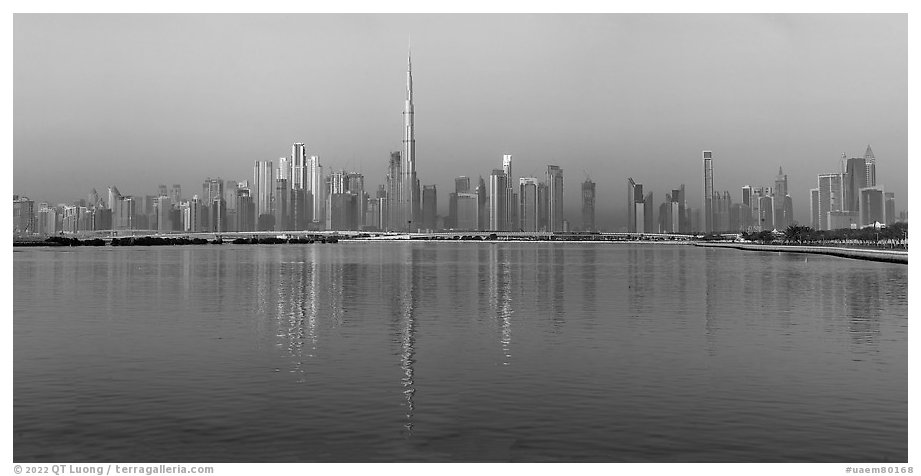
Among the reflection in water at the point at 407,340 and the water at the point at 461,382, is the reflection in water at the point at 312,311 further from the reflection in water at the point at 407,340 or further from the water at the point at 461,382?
the reflection in water at the point at 407,340

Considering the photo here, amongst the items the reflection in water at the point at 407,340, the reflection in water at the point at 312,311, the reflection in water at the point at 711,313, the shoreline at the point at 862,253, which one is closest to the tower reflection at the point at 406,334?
the reflection in water at the point at 407,340

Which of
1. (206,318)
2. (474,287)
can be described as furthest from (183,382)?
(474,287)

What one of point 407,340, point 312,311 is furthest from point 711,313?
point 312,311

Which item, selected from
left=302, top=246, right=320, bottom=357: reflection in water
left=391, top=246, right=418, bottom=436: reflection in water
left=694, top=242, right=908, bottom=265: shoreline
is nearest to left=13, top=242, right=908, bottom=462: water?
left=391, top=246, right=418, bottom=436: reflection in water

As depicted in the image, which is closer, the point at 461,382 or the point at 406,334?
the point at 461,382

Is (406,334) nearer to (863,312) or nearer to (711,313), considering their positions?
(711,313)

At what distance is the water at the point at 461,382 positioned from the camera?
46.1 ft

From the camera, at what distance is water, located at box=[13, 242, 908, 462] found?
14062 mm

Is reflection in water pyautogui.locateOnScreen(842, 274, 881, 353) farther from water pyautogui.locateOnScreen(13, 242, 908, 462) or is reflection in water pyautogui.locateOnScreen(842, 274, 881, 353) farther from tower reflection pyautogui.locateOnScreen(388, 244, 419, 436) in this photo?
tower reflection pyautogui.locateOnScreen(388, 244, 419, 436)

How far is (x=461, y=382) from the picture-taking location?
1939 cm

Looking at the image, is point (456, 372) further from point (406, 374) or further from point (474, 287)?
point (474, 287)

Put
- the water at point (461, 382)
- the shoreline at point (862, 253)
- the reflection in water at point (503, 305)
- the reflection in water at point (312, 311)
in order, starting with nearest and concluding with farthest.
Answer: the water at point (461, 382)
the reflection in water at point (312, 311)
the reflection in water at point (503, 305)
the shoreline at point (862, 253)

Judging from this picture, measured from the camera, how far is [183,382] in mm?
19359

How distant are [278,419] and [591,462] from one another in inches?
230
